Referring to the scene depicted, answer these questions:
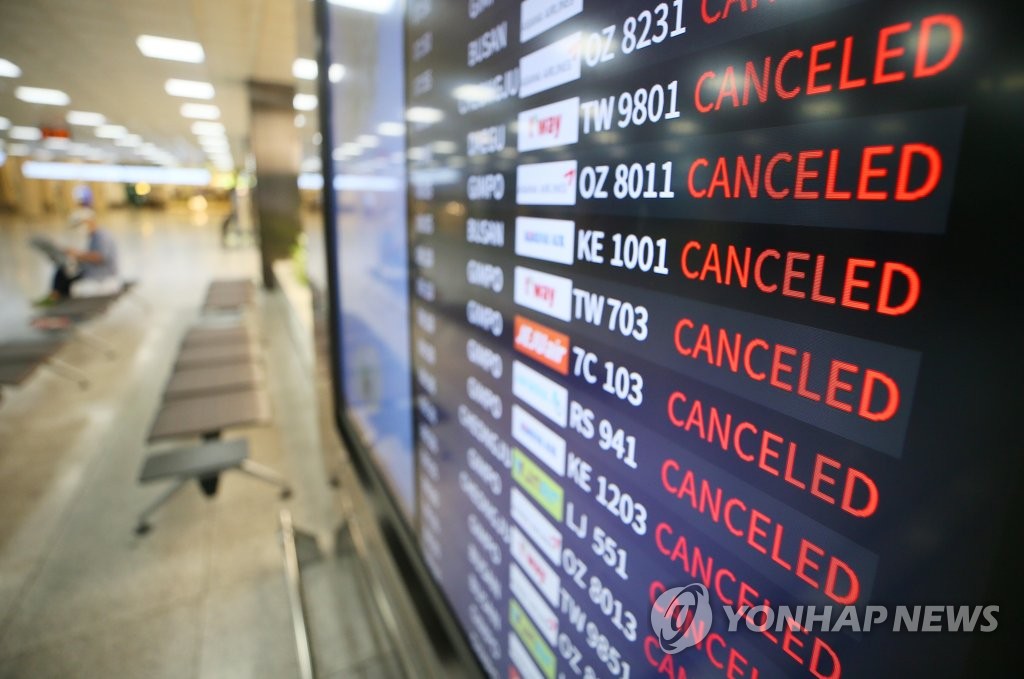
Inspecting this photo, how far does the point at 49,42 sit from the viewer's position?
6047 mm

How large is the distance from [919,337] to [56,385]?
20.9ft

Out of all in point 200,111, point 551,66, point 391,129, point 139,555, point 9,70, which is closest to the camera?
point 551,66

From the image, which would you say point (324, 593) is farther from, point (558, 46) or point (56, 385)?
point (56, 385)

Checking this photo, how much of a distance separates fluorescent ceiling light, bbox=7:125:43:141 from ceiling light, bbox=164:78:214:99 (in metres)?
8.72

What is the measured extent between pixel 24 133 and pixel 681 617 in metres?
21.8

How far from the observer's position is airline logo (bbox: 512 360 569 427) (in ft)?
2.31

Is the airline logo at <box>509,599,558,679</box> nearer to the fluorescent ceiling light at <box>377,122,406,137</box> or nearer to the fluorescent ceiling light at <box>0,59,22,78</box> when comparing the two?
the fluorescent ceiling light at <box>377,122,406,137</box>

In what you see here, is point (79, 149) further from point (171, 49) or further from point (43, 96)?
point (171, 49)

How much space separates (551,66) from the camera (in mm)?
664

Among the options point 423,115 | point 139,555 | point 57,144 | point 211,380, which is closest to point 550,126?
point 423,115

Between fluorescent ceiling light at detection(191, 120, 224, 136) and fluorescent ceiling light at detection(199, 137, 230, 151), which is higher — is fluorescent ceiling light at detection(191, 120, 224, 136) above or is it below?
below

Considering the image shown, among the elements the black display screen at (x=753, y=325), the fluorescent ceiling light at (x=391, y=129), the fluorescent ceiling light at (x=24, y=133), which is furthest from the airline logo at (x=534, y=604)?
the fluorescent ceiling light at (x=24, y=133)

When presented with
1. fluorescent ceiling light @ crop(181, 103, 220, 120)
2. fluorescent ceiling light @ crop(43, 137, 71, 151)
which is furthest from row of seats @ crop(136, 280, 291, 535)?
fluorescent ceiling light @ crop(43, 137, 71, 151)

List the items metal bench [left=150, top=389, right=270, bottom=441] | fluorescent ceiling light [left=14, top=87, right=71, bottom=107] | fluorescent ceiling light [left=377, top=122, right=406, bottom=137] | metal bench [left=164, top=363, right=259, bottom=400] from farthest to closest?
fluorescent ceiling light [left=14, top=87, right=71, bottom=107]
metal bench [left=164, top=363, right=259, bottom=400]
metal bench [left=150, top=389, right=270, bottom=441]
fluorescent ceiling light [left=377, top=122, right=406, bottom=137]
